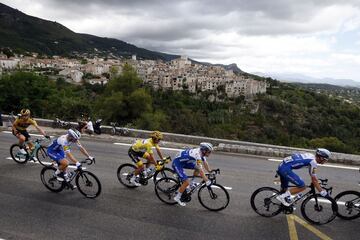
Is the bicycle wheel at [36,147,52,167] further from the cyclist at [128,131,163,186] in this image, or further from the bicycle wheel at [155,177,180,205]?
the bicycle wheel at [155,177,180,205]

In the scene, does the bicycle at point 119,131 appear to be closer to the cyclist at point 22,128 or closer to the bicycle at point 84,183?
the cyclist at point 22,128

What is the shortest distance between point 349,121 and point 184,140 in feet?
266

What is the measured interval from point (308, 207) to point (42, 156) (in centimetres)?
864

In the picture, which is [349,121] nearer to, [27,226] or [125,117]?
[125,117]

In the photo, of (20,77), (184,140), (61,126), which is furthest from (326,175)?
(20,77)

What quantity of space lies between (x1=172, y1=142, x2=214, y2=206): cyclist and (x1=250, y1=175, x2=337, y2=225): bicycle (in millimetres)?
1376

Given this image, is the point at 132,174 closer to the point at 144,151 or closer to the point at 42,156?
the point at 144,151

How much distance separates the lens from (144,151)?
8.51 metres

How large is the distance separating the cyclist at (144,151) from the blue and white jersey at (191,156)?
81 cm

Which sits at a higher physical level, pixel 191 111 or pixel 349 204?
pixel 349 204

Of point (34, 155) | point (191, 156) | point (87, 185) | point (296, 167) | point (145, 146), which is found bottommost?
point (34, 155)

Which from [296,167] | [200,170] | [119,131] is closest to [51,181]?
[200,170]

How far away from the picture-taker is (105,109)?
4147cm

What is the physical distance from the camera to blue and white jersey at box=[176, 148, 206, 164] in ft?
23.7
